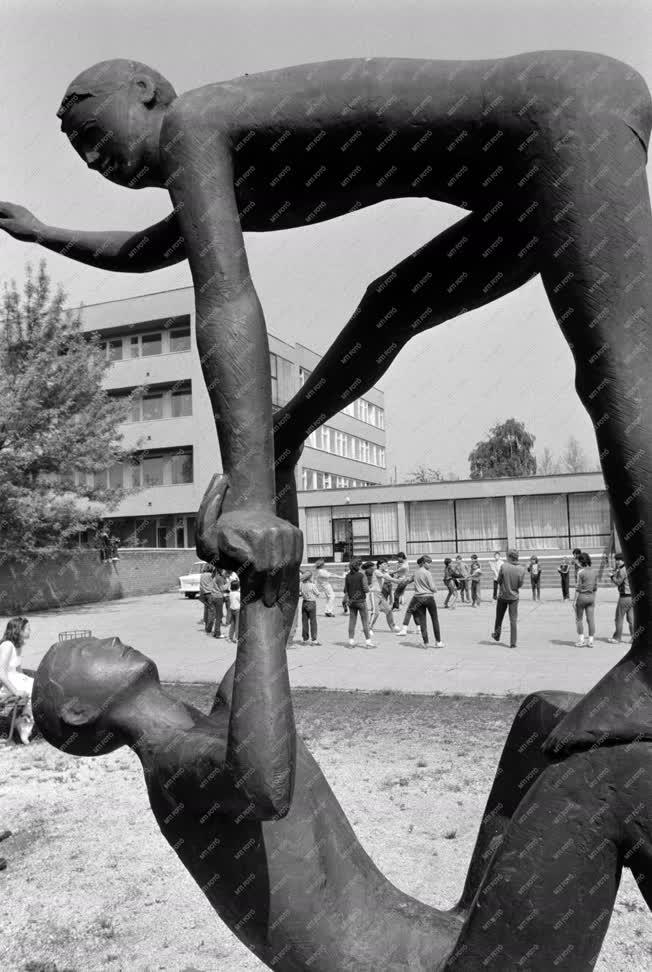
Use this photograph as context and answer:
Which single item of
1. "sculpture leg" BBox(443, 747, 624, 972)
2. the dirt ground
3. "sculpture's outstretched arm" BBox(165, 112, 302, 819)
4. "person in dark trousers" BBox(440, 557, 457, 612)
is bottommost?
the dirt ground

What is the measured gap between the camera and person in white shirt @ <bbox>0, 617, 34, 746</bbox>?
791 cm

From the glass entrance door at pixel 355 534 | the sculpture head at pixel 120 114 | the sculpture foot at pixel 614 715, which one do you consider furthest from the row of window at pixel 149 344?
the sculpture foot at pixel 614 715

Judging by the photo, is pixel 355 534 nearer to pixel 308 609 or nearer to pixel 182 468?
pixel 182 468

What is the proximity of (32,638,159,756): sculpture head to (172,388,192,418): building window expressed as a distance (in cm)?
3632

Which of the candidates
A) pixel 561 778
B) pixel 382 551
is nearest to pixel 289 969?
pixel 561 778

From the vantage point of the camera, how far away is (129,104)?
1880 millimetres

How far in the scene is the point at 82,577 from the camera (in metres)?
27.8

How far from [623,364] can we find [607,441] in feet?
0.48

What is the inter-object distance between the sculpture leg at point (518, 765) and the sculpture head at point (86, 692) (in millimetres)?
974

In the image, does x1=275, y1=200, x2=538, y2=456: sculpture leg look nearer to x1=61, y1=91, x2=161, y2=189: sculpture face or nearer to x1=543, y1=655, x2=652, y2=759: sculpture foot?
x1=61, y1=91, x2=161, y2=189: sculpture face

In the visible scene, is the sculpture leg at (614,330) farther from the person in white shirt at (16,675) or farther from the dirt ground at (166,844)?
the person in white shirt at (16,675)

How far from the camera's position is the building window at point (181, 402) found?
3794 centimetres

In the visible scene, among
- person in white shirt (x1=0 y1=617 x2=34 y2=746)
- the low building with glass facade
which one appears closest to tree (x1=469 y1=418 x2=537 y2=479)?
the low building with glass facade

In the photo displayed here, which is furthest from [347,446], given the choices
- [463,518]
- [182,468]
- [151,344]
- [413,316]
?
[413,316]
